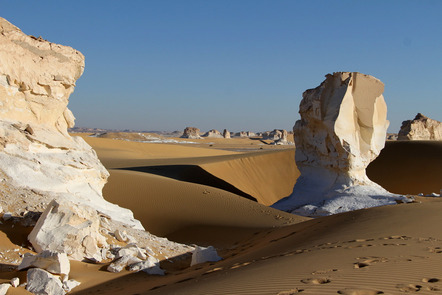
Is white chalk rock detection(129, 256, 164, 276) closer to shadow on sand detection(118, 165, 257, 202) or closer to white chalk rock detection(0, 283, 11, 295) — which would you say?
white chalk rock detection(0, 283, 11, 295)

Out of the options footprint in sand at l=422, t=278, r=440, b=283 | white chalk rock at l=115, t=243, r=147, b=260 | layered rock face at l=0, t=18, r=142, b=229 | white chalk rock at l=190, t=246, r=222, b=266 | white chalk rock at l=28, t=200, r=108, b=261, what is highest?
layered rock face at l=0, t=18, r=142, b=229

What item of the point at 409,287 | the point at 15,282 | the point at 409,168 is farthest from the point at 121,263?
the point at 409,168

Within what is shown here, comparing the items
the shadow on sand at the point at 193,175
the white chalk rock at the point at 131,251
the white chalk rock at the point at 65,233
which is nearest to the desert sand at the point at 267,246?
the white chalk rock at the point at 65,233

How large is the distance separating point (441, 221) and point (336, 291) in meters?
4.36

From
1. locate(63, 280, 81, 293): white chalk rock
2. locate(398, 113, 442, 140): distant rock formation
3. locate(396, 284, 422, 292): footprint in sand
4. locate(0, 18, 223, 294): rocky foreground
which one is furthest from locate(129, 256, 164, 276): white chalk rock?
locate(398, 113, 442, 140): distant rock formation

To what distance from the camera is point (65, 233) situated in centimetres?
595

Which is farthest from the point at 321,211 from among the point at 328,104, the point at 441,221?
the point at 441,221

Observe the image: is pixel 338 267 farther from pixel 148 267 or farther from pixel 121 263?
pixel 121 263

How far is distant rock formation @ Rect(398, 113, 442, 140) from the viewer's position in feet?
108

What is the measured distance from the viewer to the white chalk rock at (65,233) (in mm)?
5836

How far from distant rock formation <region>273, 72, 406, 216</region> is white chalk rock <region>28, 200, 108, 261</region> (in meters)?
9.83

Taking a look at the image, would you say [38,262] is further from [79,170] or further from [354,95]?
[354,95]

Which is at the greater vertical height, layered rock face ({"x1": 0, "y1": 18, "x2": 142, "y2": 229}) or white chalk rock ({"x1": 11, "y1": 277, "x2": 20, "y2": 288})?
layered rock face ({"x1": 0, "y1": 18, "x2": 142, "y2": 229})

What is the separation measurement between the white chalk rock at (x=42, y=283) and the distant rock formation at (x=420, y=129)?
32526mm
